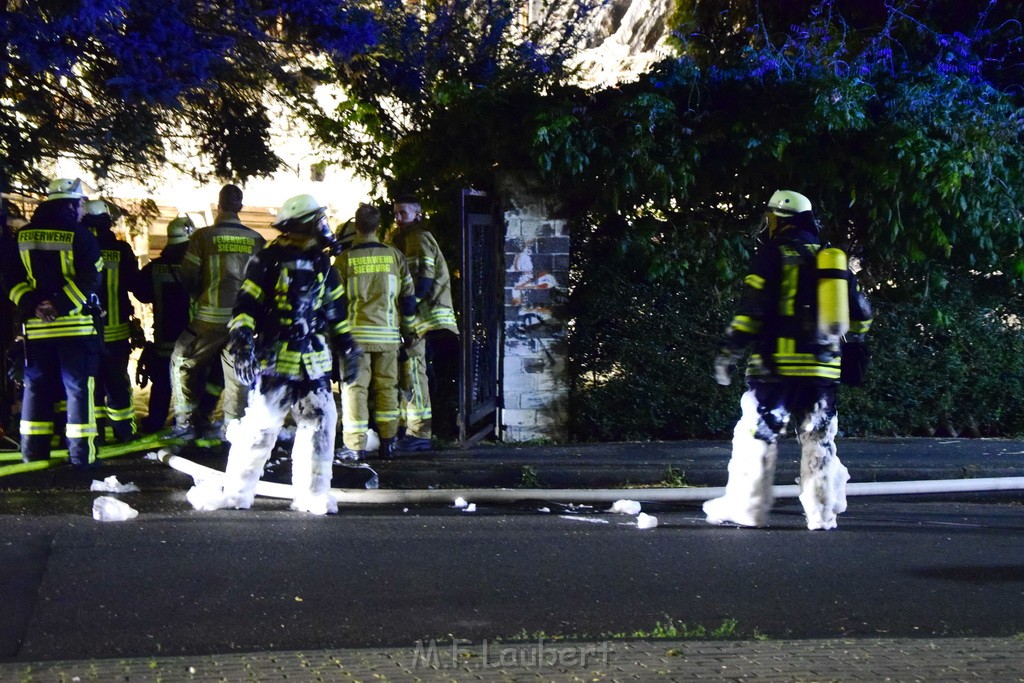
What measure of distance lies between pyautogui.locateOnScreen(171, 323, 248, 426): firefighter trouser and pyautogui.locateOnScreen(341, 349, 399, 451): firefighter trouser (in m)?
0.92

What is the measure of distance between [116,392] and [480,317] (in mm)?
2846

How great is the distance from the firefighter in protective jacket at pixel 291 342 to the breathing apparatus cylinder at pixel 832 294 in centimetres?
269

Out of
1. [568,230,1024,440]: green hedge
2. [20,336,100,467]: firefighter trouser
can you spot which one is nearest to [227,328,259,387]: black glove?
[20,336,100,467]: firefighter trouser

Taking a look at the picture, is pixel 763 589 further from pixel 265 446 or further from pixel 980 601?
pixel 265 446

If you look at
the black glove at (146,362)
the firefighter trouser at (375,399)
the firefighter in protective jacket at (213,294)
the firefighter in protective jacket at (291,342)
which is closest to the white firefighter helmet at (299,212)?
the firefighter in protective jacket at (291,342)

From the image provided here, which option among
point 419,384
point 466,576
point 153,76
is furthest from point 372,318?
point 466,576

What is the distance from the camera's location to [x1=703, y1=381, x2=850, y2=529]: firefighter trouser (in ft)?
22.2

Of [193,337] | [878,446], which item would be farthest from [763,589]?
Answer: [193,337]

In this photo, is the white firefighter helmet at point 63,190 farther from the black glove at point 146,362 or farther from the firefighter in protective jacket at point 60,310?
the black glove at point 146,362

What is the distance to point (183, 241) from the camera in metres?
9.28

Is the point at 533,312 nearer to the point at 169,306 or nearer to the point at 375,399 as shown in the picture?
the point at 375,399

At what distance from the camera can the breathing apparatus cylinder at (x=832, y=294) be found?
21.3 feet

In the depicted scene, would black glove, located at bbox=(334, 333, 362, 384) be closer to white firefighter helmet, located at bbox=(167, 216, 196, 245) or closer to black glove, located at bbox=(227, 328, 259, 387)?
black glove, located at bbox=(227, 328, 259, 387)

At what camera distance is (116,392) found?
353 inches
